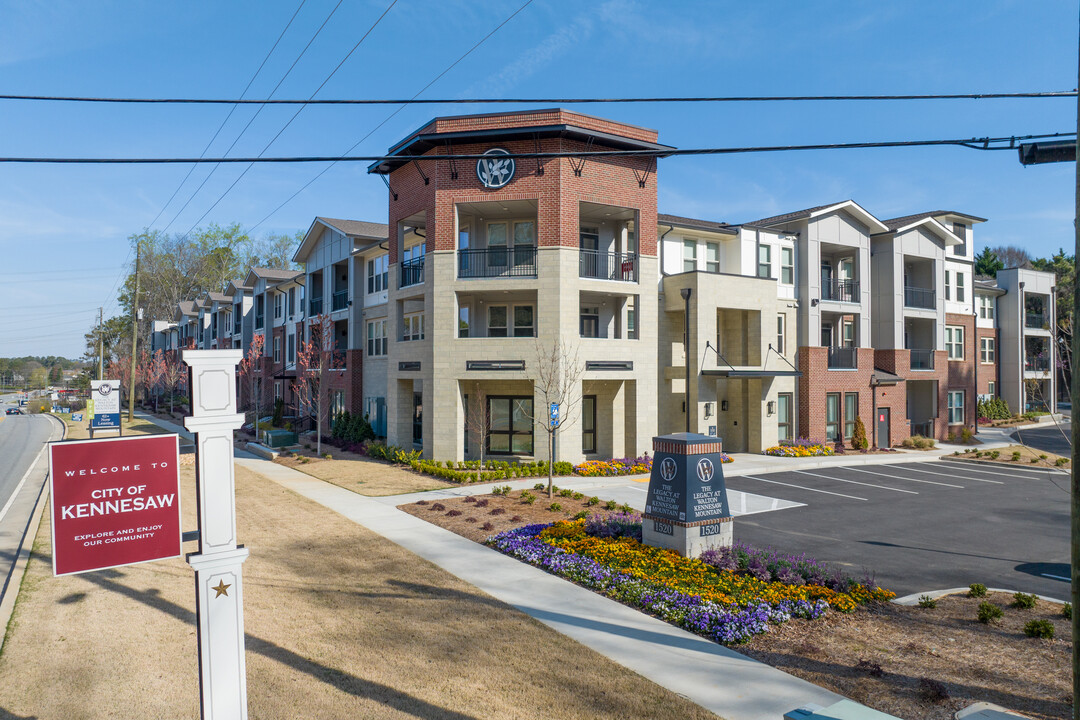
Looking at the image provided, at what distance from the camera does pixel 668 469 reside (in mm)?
12516

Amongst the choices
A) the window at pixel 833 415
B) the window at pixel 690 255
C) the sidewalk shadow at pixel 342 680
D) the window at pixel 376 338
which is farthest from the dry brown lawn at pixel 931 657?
the window at pixel 376 338

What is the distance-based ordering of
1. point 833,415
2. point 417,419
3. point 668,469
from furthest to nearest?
point 833,415 < point 417,419 < point 668,469

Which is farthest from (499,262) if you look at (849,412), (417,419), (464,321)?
(849,412)

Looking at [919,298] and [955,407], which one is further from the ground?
[919,298]

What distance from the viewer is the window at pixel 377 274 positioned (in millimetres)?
33219

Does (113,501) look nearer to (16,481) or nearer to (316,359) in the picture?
(16,481)

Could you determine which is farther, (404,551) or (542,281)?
(542,281)

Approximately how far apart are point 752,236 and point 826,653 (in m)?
25.9

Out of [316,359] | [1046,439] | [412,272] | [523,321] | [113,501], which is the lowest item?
[1046,439]

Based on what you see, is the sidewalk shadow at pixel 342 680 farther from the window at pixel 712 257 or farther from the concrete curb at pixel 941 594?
the window at pixel 712 257

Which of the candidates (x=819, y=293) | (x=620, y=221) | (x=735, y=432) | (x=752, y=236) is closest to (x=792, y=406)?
(x=735, y=432)

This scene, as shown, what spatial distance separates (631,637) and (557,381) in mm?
15280

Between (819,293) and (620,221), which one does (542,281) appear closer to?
(620,221)

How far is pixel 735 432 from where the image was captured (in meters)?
30.9
